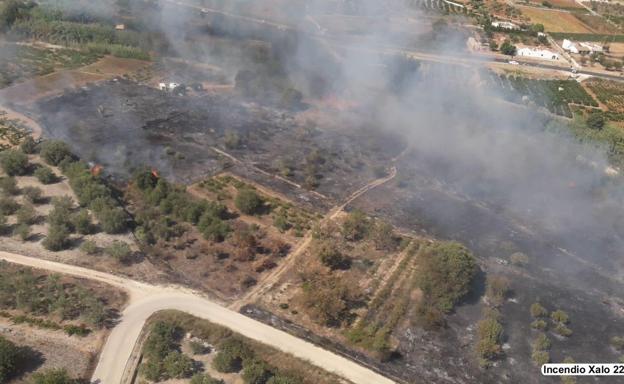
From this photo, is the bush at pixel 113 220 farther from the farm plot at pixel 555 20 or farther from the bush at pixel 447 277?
the farm plot at pixel 555 20

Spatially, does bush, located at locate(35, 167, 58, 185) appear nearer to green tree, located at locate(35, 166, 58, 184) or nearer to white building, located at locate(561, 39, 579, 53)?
green tree, located at locate(35, 166, 58, 184)

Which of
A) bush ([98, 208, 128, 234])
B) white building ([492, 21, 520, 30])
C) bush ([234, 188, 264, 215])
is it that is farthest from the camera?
white building ([492, 21, 520, 30])

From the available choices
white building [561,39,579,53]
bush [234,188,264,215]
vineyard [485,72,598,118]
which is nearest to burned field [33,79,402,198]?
bush [234,188,264,215]

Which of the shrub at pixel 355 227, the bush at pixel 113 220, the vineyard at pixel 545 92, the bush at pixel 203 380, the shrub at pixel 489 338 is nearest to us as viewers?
the bush at pixel 203 380

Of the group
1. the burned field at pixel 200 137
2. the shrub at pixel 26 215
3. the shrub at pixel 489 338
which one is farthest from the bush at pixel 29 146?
the shrub at pixel 489 338

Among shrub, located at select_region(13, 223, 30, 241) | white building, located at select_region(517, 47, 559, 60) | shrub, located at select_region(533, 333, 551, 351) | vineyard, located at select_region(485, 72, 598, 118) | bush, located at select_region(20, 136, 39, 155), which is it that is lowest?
shrub, located at select_region(533, 333, 551, 351)

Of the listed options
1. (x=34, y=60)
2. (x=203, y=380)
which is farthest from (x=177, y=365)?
(x=34, y=60)

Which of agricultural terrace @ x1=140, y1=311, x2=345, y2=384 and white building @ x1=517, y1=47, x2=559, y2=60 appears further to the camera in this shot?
white building @ x1=517, y1=47, x2=559, y2=60
